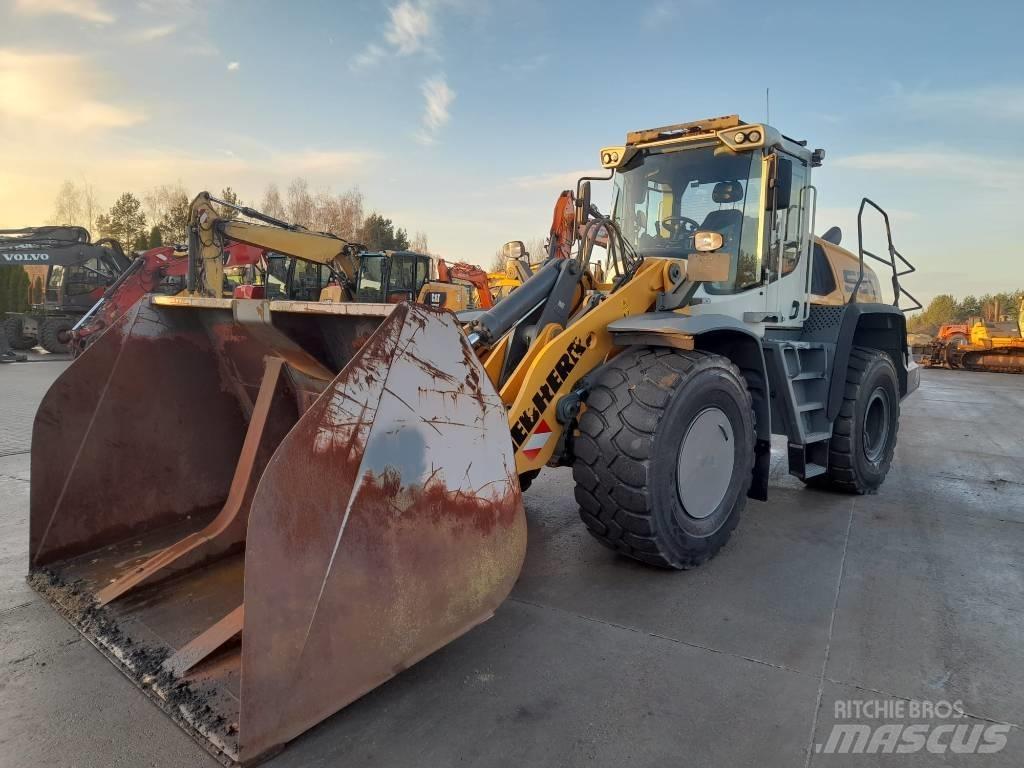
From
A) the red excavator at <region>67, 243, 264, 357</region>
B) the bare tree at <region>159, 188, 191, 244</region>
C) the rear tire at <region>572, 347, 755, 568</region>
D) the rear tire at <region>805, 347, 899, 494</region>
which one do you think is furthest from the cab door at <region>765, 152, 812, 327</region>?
the bare tree at <region>159, 188, 191, 244</region>

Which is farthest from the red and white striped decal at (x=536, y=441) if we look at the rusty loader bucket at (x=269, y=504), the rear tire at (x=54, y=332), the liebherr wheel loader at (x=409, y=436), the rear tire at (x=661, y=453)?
the rear tire at (x=54, y=332)

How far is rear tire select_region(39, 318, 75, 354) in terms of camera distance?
20.1 meters

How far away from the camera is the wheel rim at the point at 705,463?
364 centimetres

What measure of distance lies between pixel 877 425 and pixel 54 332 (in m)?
22.5

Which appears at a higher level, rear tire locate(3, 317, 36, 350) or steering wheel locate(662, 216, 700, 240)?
steering wheel locate(662, 216, 700, 240)

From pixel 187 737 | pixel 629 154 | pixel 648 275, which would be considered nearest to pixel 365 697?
pixel 187 737

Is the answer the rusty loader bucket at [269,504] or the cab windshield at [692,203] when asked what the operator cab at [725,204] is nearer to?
the cab windshield at [692,203]

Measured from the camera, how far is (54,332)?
20.2 meters

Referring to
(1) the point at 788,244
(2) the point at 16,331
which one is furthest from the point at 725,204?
(2) the point at 16,331

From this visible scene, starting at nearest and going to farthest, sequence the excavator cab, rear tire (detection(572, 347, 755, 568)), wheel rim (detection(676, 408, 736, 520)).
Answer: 1. rear tire (detection(572, 347, 755, 568))
2. wheel rim (detection(676, 408, 736, 520))
3. the excavator cab

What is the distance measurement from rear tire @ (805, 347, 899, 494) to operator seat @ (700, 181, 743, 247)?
1.84m

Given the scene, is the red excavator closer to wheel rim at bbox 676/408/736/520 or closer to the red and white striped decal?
the red and white striped decal

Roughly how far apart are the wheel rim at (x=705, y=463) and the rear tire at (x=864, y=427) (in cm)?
199

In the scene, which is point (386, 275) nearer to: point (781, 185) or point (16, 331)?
point (781, 185)
